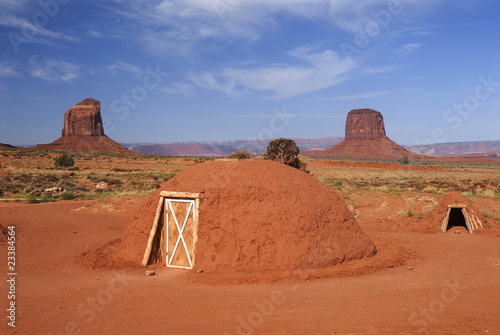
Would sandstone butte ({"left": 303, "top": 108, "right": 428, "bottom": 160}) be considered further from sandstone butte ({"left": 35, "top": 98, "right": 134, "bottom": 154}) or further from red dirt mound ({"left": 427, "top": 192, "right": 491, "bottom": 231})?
red dirt mound ({"left": 427, "top": 192, "right": 491, "bottom": 231})

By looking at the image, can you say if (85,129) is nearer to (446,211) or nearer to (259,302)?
(446,211)

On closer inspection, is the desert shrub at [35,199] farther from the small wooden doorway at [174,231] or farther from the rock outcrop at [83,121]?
the rock outcrop at [83,121]

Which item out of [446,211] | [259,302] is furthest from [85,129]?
[259,302]

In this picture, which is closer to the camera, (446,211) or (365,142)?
(446,211)

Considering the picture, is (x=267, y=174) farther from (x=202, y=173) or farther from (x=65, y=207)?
(x=65, y=207)

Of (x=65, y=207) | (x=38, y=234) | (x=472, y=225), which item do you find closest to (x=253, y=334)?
(x=38, y=234)

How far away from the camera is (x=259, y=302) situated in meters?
6.99

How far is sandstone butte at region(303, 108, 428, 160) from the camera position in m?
124

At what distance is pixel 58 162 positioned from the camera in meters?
45.6

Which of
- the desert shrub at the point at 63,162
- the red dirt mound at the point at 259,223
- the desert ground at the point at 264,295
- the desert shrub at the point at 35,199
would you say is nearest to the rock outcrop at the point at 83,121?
the desert shrub at the point at 63,162

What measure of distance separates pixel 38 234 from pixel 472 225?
52.0ft

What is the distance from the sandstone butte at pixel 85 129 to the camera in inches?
3999

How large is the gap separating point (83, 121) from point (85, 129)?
2.53 meters

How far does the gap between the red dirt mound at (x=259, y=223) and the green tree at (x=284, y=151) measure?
2000 cm
